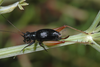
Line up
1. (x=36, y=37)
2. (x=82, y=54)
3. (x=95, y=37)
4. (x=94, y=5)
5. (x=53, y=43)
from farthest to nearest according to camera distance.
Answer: (x=94, y=5)
(x=82, y=54)
(x=36, y=37)
(x=53, y=43)
(x=95, y=37)

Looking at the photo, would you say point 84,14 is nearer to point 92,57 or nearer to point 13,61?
point 92,57

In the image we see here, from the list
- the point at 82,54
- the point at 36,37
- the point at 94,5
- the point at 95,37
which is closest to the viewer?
the point at 95,37

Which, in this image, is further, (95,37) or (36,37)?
(36,37)

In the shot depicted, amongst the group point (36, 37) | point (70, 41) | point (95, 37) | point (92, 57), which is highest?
point (95, 37)

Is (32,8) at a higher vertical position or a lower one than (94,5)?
lower

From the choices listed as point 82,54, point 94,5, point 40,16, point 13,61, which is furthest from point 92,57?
point 13,61

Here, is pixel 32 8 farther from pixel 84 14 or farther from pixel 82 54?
pixel 82 54

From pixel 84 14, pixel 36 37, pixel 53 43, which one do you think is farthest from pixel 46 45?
pixel 84 14
